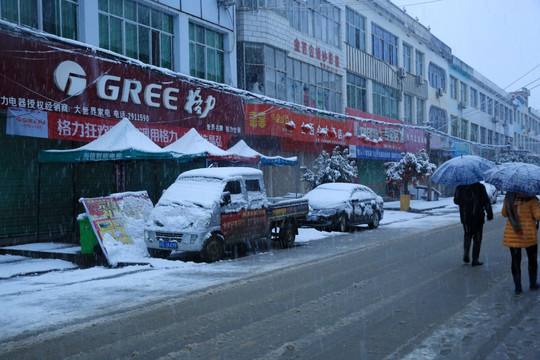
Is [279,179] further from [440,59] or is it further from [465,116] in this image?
[465,116]

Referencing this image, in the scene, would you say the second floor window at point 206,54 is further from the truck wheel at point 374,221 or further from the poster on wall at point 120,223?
the poster on wall at point 120,223

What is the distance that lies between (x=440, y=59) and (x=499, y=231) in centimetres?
3634

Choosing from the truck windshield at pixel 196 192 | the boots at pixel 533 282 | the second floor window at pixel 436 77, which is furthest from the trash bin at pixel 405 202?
the second floor window at pixel 436 77

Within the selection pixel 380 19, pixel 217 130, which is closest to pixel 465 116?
pixel 380 19

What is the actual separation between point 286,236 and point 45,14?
9833mm

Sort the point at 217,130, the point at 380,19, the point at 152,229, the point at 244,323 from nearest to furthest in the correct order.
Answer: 1. the point at 244,323
2. the point at 152,229
3. the point at 217,130
4. the point at 380,19

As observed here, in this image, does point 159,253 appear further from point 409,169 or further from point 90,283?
point 409,169

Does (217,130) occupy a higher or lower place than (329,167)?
higher

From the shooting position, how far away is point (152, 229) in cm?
1227

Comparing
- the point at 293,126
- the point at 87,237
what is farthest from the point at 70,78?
the point at 293,126

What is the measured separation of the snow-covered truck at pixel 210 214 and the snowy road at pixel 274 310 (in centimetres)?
58

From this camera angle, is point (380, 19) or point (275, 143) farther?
point (380, 19)

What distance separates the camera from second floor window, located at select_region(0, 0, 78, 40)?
1540cm

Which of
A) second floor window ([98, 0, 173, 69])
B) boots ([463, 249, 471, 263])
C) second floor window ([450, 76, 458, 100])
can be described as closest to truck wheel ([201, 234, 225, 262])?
boots ([463, 249, 471, 263])
